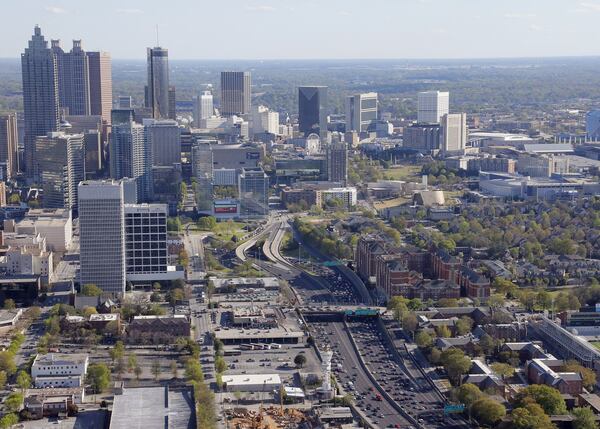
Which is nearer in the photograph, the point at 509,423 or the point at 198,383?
the point at 509,423

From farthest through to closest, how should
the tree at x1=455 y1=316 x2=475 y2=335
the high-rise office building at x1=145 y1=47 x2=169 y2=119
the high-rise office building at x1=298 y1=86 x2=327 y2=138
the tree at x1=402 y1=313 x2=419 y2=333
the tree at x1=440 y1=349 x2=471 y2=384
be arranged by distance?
the high-rise office building at x1=298 y1=86 x2=327 y2=138
the high-rise office building at x1=145 y1=47 x2=169 y2=119
the tree at x1=402 y1=313 x2=419 y2=333
the tree at x1=455 y1=316 x2=475 y2=335
the tree at x1=440 y1=349 x2=471 y2=384

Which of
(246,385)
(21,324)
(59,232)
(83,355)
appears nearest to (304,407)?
(246,385)

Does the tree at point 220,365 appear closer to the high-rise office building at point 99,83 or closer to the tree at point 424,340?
the tree at point 424,340

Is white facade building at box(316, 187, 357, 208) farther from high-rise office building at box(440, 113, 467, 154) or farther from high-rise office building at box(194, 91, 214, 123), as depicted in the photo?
high-rise office building at box(194, 91, 214, 123)

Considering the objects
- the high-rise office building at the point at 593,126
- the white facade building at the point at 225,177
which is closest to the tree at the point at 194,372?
the white facade building at the point at 225,177

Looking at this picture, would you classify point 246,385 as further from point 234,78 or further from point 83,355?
point 234,78

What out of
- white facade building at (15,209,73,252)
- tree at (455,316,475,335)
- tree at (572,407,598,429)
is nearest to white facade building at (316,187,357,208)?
white facade building at (15,209,73,252)
